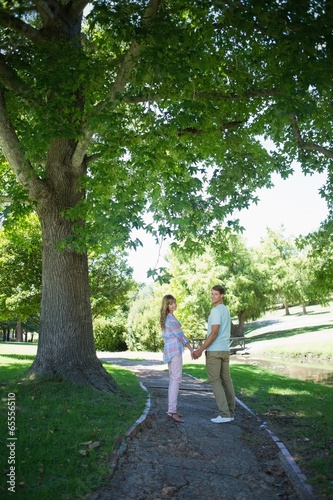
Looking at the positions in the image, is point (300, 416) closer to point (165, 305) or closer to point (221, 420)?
point (221, 420)

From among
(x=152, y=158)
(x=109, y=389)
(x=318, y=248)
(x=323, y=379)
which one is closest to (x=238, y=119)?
(x=152, y=158)

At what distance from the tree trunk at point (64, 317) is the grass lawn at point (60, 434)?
0.45 m

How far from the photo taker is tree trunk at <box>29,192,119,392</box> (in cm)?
920

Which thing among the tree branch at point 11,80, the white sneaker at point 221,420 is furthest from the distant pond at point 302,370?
the tree branch at point 11,80

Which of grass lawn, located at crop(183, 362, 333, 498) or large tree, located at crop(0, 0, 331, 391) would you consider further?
large tree, located at crop(0, 0, 331, 391)

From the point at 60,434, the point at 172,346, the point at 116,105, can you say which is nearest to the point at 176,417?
the point at 172,346

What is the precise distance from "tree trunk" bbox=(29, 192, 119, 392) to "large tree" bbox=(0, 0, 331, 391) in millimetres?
24

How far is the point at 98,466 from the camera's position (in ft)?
16.0

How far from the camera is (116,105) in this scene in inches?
348

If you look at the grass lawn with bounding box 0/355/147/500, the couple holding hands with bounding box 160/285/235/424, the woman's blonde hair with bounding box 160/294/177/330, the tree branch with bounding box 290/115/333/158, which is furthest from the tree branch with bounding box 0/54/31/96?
the tree branch with bounding box 290/115/333/158

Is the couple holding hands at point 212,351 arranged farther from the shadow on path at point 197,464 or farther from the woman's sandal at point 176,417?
the shadow on path at point 197,464

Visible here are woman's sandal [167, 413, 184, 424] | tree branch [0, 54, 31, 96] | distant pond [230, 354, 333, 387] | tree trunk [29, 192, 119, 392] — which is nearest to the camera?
woman's sandal [167, 413, 184, 424]

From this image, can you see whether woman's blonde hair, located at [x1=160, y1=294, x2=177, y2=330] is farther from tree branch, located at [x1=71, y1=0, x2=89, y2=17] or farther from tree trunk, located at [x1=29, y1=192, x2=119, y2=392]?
tree branch, located at [x1=71, y1=0, x2=89, y2=17]

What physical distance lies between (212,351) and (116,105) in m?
5.20
